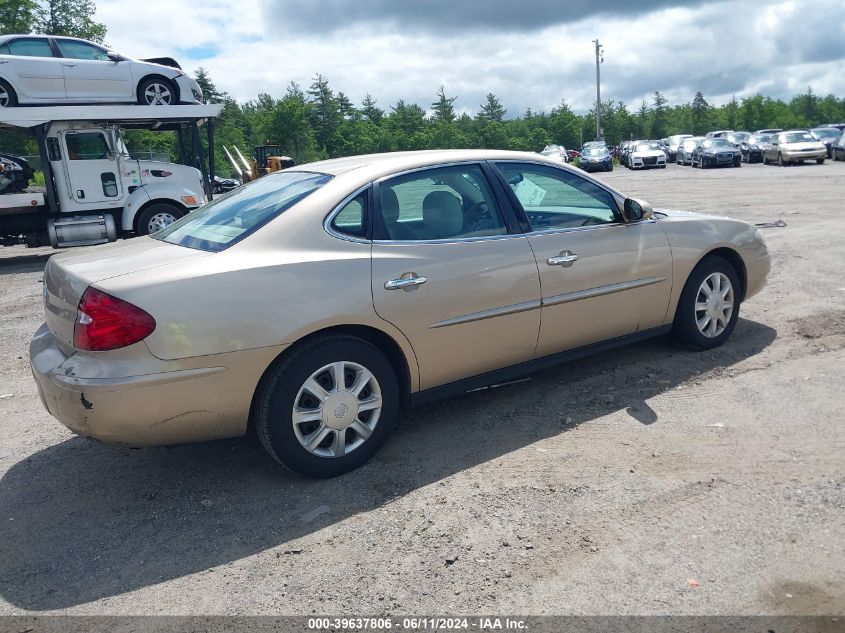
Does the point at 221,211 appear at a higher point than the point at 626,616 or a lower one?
higher

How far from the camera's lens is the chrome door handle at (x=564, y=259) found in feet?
14.2

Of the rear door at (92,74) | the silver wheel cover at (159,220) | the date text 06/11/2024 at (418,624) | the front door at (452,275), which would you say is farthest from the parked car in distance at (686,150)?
the date text 06/11/2024 at (418,624)

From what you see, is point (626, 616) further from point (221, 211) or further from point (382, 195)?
point (221, 211)

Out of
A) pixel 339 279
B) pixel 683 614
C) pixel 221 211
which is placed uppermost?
pixel 221 211

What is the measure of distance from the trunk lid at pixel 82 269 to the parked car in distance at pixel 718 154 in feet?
115

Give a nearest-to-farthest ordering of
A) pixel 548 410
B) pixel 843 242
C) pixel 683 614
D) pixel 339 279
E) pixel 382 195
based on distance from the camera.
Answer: pixel 683 614 → pixel 339 279 → pixel 382 195 → pixel 548 410 → pixel 843 242

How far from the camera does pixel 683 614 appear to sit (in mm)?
2553

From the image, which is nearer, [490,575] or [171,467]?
[490,575]

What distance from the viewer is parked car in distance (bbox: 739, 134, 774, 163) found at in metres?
35.9

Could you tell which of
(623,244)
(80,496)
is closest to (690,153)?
(623,244)

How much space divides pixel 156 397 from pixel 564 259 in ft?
8.13

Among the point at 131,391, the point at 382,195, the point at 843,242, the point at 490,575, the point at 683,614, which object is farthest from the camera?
the point at 843,242

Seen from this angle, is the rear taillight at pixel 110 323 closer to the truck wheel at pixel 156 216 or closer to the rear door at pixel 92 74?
the truck wheel at pixel 156 216

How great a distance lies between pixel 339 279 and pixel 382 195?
0.64 meters
